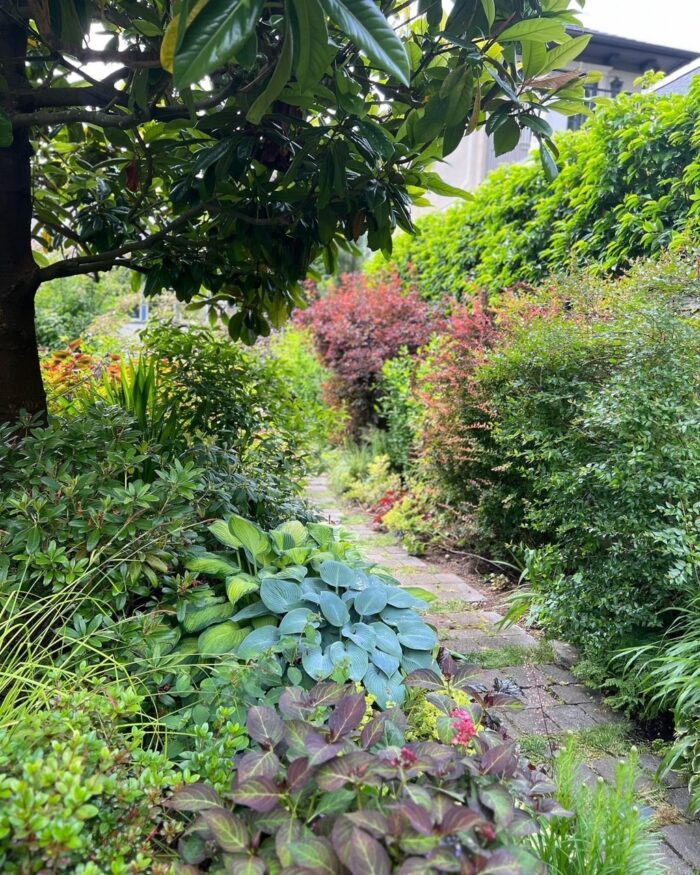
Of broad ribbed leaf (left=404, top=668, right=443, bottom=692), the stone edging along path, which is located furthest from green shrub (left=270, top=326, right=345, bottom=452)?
broad ribbed leaf (left=404, top=668, right=443, bottom=692)

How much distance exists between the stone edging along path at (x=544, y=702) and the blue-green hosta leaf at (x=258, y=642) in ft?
1.88

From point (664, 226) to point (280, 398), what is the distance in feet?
9.00

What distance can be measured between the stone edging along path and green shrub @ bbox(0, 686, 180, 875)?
0.84 meters

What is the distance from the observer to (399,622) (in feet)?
5.91

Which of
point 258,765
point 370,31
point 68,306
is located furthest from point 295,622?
point 68,306

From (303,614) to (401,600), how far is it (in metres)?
0.38

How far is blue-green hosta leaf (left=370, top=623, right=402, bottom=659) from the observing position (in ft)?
5.48

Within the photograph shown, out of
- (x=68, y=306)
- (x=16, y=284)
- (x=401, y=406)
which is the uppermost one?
(x=16, y=284)

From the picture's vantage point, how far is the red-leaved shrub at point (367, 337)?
685 cm

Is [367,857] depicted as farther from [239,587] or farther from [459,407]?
[459,407]

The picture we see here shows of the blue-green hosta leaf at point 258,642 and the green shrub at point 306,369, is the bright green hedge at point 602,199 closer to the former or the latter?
the green shrub at point 306,369

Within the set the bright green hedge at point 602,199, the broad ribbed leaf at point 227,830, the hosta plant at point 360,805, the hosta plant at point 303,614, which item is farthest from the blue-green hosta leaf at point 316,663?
the bright green hedge at point 602,199

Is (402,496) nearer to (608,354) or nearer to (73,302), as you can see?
(608,354)

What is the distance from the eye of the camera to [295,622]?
160 centimetres
